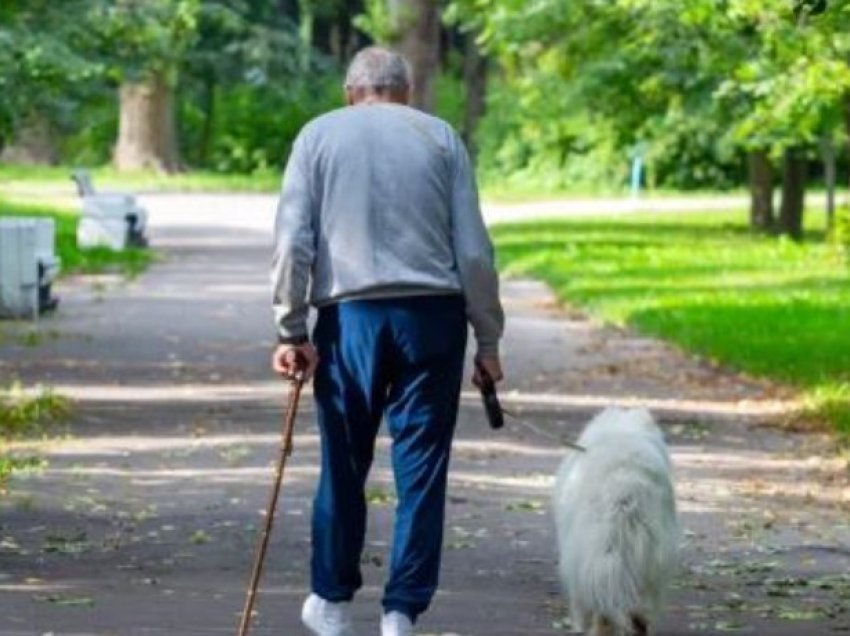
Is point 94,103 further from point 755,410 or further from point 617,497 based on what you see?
point 617,497

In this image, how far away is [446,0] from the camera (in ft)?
176

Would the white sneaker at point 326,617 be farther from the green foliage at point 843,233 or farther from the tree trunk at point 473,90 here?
the tree trunk at point 473,90

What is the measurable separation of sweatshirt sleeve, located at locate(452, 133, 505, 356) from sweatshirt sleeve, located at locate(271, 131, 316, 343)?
19.0 inches

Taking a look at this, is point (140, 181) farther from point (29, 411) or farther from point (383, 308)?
point (383, 308)

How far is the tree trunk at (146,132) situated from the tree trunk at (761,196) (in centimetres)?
2496

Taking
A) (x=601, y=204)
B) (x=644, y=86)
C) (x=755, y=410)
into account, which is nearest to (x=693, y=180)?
(x=601, y=204)

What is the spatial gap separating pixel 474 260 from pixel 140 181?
2424 inches

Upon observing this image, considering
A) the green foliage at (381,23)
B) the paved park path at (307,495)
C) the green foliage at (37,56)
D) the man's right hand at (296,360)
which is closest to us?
the man's right hand at (296,360)

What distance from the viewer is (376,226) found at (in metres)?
9.84

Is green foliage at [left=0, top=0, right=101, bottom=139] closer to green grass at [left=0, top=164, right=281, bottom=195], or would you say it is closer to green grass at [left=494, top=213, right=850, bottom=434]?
green grass at [left=494, top=213, right=850, bottom=434]

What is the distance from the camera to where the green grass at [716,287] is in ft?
78.1

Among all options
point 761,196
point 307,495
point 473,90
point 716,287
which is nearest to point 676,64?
point 716,287

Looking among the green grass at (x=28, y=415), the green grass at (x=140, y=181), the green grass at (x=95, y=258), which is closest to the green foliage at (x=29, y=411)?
the green grass at (x=28, y=415)

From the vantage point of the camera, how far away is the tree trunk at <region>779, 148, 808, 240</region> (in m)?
47.2
